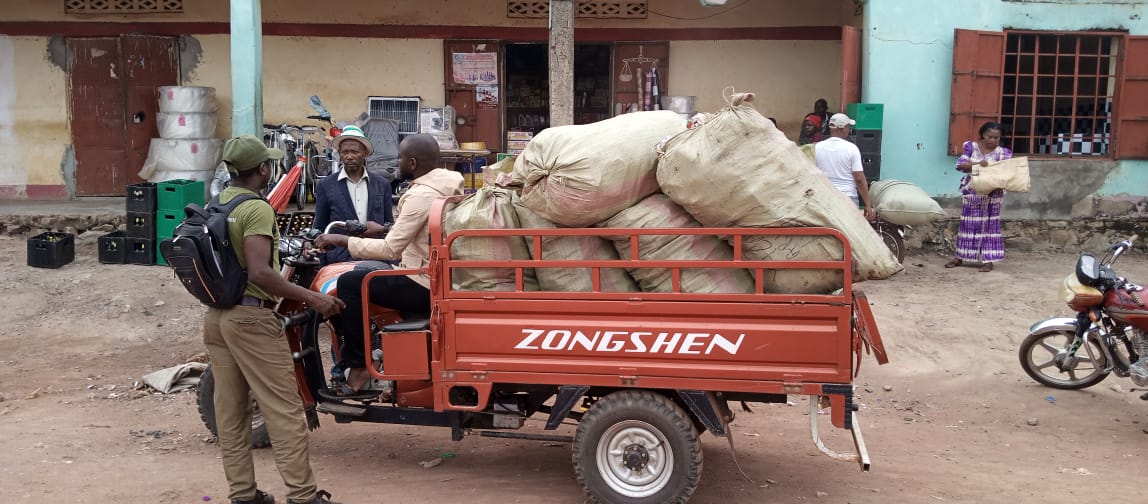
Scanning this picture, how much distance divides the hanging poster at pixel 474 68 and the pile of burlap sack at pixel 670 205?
8206 mm

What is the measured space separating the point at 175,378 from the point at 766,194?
419cm

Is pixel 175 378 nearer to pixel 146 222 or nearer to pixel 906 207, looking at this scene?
pixel 146 222

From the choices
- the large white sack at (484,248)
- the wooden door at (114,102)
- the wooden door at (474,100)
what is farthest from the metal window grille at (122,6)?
the large white sack at (484,248)

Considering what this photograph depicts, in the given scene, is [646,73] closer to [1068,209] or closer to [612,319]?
[1068,209]

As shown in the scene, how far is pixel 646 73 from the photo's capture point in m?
12.1

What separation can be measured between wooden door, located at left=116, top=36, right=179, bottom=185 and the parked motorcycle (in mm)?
9959

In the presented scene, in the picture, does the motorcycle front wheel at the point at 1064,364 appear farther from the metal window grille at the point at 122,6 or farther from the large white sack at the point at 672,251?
the metal window grille at the point at 122,6

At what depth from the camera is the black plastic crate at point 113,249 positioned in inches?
364

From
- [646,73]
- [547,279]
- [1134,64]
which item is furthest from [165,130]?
[1134,64]

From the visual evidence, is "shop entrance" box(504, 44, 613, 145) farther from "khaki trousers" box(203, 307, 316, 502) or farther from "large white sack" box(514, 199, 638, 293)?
→ "khaki trousers" box(203, 307, 316, 502)

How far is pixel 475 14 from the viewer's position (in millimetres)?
11992

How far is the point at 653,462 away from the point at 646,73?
8634 mm

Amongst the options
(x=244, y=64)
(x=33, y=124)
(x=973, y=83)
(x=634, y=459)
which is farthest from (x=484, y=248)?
(x=33, y=124)

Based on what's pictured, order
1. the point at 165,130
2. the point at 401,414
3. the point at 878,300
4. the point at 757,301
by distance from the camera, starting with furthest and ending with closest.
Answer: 1. the point at 165,130
2. the point at 878,300
3. the point at 401,414
4. the point at 757,301
